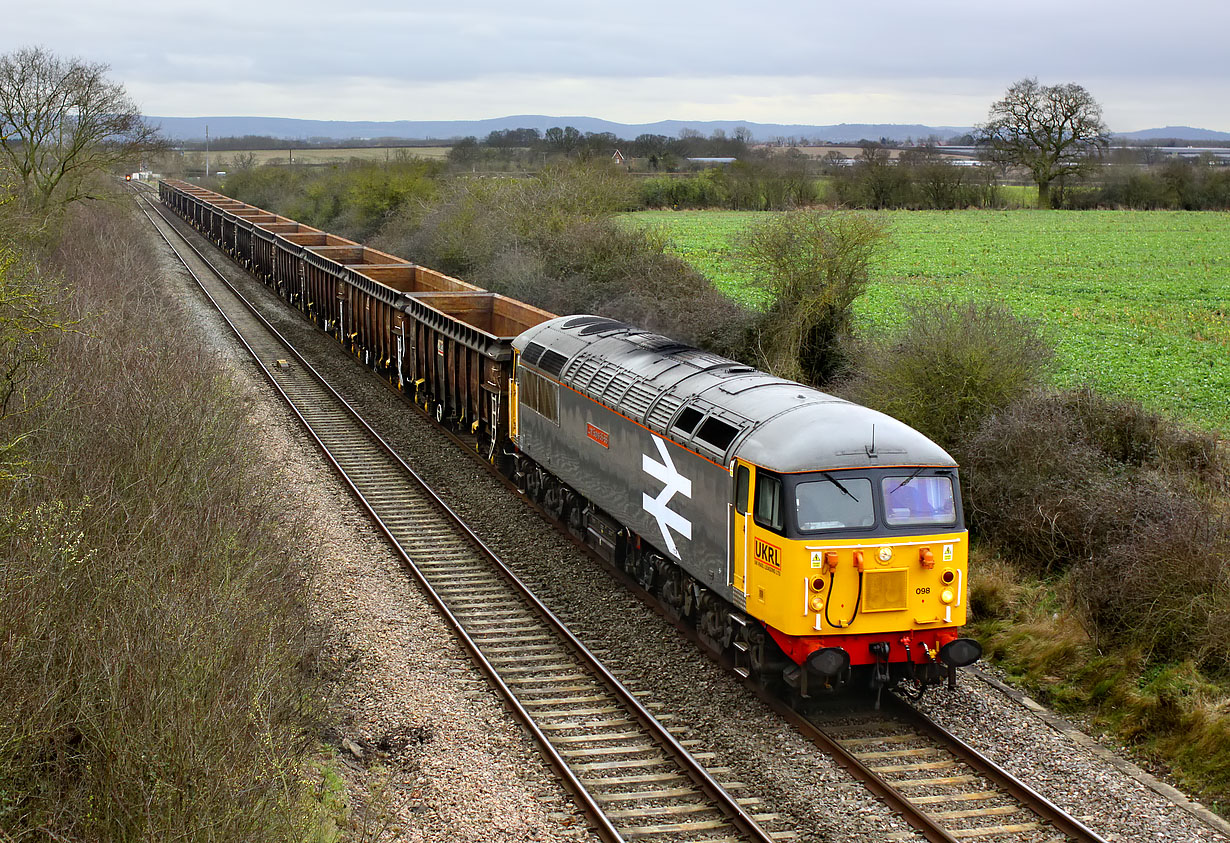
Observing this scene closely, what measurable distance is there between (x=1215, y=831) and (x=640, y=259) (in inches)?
940

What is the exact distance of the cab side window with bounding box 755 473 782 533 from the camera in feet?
34.2

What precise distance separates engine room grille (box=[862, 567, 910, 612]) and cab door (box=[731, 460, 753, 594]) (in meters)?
1.23

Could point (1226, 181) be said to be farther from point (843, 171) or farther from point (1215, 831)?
point (1215, 831)

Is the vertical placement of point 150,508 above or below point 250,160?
below

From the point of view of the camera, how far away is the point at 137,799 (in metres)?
6.46

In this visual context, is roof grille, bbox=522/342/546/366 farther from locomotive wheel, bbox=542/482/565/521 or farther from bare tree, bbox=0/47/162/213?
bare tree, bbox=0/47/162/213

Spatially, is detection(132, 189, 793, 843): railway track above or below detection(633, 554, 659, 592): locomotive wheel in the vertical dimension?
below

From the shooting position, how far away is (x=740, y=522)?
11.0 m

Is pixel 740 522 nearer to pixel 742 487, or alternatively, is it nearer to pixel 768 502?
pixel 742 487

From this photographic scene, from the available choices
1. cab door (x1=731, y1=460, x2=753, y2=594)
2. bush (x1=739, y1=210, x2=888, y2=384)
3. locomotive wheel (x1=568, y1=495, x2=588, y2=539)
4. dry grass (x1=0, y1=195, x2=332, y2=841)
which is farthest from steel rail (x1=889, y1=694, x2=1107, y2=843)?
bush (x1=739, y1=210, x2=888, y2=384)

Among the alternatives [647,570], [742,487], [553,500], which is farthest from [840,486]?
[553,500]

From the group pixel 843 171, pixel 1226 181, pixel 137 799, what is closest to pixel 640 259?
pixel 137 799

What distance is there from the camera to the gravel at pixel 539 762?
9.10 meters

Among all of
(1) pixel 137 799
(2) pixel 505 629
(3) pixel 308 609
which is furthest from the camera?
(2) pixel 505 629
